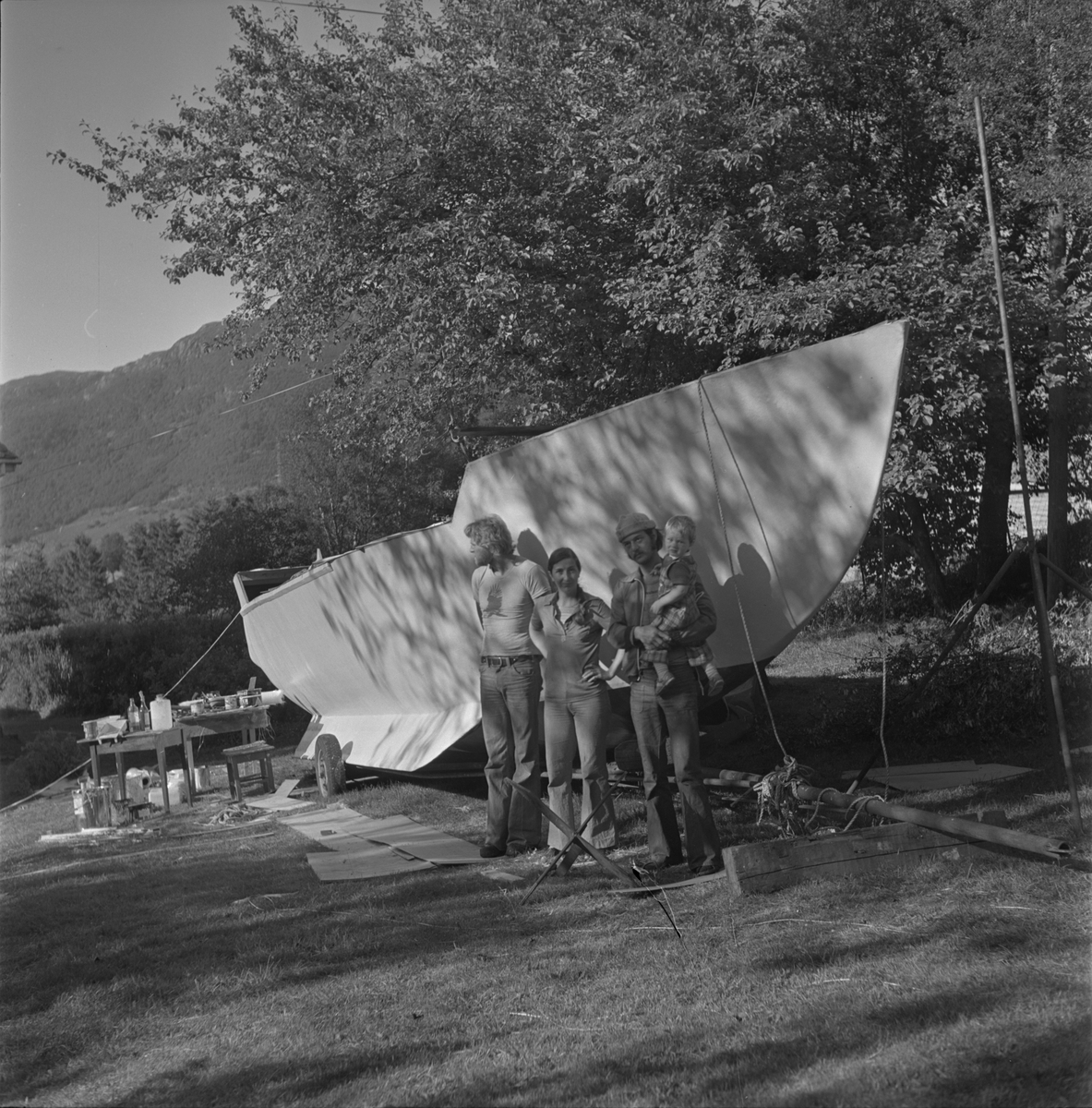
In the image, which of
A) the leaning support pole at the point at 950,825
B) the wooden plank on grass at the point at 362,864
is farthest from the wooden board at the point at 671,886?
the wooden plank on grass at the point at 362,864

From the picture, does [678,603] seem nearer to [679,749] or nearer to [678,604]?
[678,604]

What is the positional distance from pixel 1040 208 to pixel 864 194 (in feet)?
5.27

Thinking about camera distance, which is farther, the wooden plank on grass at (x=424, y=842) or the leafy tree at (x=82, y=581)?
the leafy tree at (x=82, y=581)

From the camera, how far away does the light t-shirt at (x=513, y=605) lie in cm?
581

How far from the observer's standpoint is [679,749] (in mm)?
5051

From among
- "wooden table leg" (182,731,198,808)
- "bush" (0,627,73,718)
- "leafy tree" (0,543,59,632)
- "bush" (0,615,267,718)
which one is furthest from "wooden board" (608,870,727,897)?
"leafy tree" (0,543,59,632)

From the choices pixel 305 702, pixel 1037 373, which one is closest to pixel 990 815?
pixel 1037 373

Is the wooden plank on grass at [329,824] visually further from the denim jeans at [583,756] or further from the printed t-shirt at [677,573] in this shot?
the printed t-shirt at [677,573]

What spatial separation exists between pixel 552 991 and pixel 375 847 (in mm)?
3003

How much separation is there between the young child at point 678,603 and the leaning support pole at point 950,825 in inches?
26.8

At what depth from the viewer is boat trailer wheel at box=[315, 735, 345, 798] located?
8828mm

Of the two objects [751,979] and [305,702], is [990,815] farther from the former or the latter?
[305,702]

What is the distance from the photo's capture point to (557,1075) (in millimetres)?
3010

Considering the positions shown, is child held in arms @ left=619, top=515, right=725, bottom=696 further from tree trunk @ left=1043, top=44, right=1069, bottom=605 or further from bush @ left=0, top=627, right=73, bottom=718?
bush @ left=0, top=627, right=73, bottom=718
